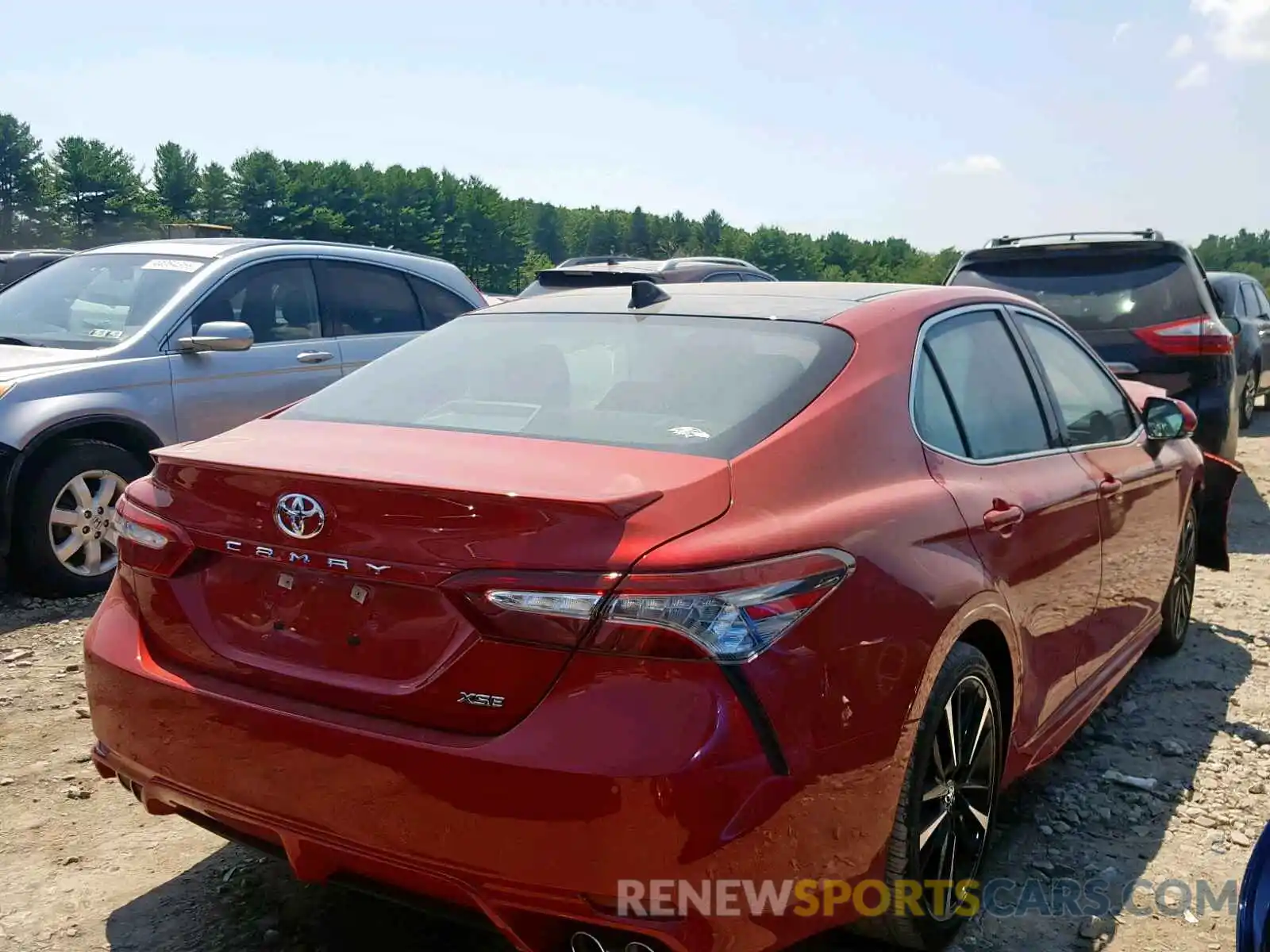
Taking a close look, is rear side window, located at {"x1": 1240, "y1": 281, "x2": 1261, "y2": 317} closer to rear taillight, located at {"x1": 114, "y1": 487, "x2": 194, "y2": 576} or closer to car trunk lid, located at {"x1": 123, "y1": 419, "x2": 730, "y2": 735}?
car trunk lid, located at {"x1": 123, "y1": 419, "x2": 730, "y2": 735}

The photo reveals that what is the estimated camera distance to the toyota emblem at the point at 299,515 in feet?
7.47

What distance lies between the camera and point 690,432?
8.22 feet

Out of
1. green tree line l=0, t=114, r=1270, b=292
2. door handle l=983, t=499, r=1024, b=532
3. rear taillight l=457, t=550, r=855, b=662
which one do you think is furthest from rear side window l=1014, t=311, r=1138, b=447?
green tree line l=0, t=114, r=1270, b=292

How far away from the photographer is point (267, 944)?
108 inches

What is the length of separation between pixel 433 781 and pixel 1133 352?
645 centimetres

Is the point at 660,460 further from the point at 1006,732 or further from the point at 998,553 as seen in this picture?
the point at 1006,732

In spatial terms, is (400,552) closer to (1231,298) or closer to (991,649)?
(991,649)

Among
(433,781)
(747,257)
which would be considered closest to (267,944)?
(433,781)

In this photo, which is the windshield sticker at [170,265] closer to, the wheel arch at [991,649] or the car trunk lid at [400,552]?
the car trunk lid at [400,552]

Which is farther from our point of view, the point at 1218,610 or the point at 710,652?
the point at 1218,610

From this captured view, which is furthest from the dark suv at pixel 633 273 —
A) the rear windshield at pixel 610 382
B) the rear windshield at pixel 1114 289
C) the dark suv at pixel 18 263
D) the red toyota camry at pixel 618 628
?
the dark suv at pixel 18 263

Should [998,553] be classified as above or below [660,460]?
below

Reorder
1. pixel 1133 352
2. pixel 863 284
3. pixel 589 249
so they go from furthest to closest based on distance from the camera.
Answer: pixel 589 249 < pixel 1133 352 < pixel 863 284

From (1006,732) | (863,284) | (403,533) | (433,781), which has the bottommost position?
(1006,732)
